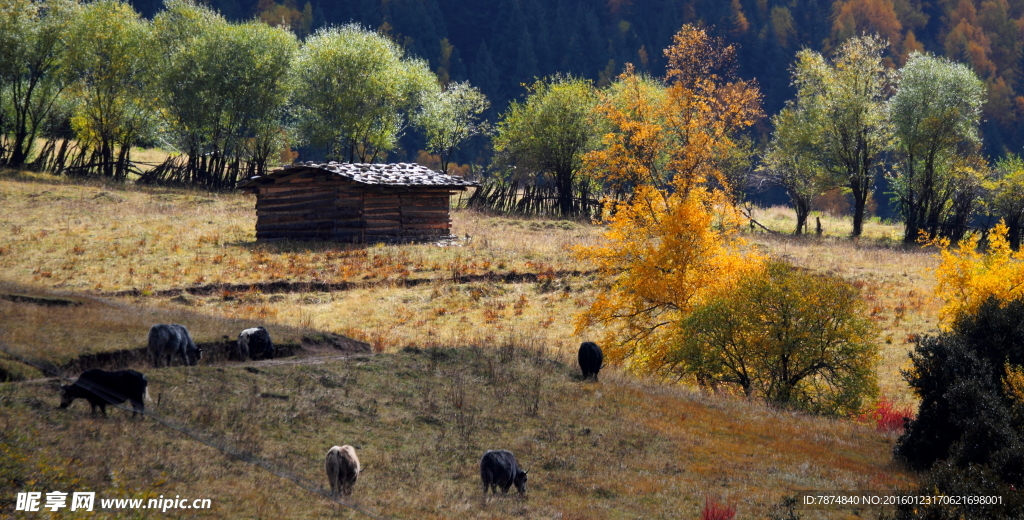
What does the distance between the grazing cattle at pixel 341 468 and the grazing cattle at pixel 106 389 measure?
11.0ft

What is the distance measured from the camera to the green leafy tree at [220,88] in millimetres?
59875

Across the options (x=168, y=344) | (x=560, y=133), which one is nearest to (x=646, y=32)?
(x=560, y=133)

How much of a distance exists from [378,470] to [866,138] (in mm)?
55631

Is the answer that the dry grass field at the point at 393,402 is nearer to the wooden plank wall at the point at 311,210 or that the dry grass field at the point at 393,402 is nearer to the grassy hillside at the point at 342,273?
the grassy hillside at the point at 342,273

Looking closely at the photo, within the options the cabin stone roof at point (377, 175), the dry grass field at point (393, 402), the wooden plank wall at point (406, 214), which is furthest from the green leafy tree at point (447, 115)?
the dry grass field at point (393, 402)

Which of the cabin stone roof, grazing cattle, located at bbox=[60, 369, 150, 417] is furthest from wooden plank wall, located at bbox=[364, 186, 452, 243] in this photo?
grazing cattle, located at bbox=[60, 369, 150, 417]

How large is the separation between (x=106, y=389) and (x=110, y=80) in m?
52.5

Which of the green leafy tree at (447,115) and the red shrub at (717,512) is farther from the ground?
the green leafy tree at (447,115)

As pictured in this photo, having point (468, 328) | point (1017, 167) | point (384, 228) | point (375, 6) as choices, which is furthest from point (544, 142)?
point (375, 6)

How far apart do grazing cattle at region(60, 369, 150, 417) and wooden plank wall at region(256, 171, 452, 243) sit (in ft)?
91.9

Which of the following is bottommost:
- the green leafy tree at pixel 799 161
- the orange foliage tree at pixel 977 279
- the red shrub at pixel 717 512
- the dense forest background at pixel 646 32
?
the red shrub at pixel 717 512

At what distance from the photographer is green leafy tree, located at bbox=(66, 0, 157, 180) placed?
56844 millimetres

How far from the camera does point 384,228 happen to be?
41344 mm

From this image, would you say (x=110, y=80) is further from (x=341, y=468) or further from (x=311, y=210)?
(x=341, y=468)
